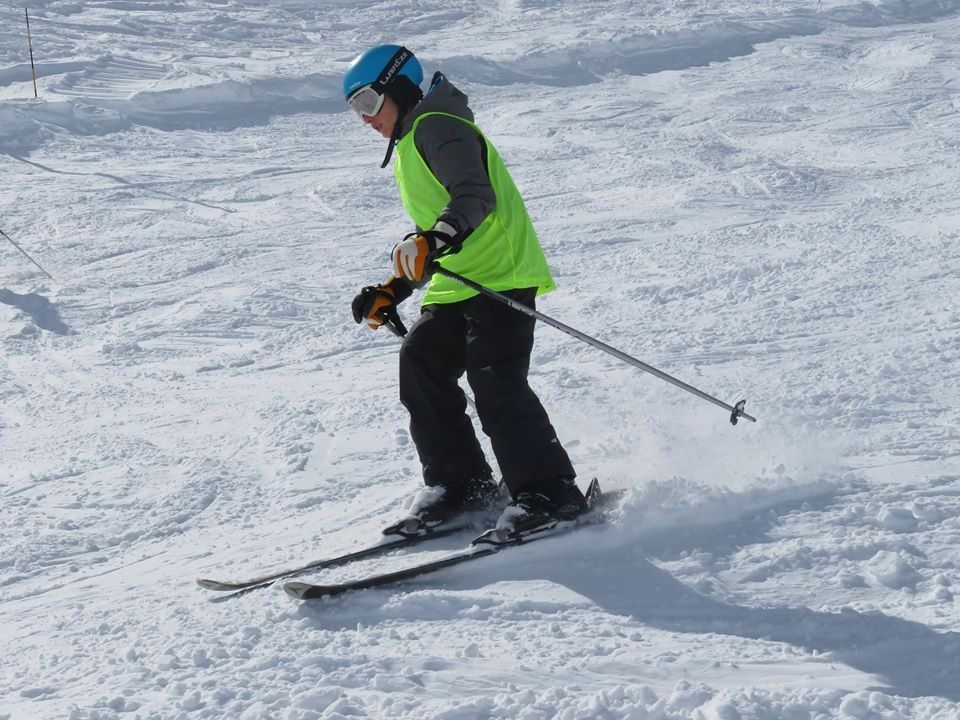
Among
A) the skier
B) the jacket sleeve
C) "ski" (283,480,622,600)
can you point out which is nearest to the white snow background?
"ski" (283,480,622,600)

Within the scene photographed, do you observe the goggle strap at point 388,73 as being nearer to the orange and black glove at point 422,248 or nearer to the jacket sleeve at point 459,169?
the jacket sleeve at point 459,169

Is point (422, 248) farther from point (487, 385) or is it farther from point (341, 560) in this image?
point (341, 560)

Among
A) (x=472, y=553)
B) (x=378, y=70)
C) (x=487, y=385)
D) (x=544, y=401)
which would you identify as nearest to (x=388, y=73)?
(x=378, y=70)

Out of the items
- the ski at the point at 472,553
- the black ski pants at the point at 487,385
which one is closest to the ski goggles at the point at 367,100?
the black ski pants at the point at 487,385

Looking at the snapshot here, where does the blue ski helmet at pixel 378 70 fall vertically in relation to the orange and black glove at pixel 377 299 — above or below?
above

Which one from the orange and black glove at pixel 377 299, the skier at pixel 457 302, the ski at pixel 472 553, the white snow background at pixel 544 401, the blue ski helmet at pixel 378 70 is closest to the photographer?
the white snow background at pixel 544 401

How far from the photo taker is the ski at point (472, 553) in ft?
10.2

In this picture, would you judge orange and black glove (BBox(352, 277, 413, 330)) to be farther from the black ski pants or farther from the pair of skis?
the pair of skis

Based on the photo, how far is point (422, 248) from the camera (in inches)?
123

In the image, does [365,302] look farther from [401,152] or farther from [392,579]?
[392,579]

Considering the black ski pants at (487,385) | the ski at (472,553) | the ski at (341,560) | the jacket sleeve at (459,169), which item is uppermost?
the jacket sleeve at (459,169)

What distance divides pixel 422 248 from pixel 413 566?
103cm

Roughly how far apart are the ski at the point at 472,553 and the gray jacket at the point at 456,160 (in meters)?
1.01

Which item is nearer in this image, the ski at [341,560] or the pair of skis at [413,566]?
the pair of skis at [413,566]
